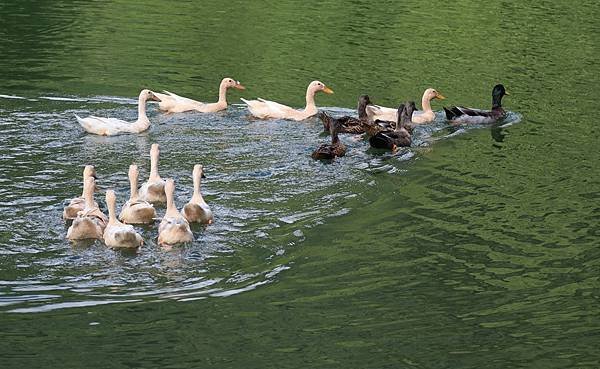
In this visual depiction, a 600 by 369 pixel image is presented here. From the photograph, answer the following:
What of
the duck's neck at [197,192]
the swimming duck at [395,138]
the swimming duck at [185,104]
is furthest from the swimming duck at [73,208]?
the swimming duck at [185,104]

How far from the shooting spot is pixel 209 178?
51.8 ft

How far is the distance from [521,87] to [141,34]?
29.3 feet

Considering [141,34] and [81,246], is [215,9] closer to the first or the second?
[141,34]

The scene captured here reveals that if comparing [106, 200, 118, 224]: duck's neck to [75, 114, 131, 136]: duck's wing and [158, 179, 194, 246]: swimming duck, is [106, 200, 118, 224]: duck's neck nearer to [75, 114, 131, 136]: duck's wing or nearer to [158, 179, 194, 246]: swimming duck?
[158, 179, 194, 246]: swimming duck

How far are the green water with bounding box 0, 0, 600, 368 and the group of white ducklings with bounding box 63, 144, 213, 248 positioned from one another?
18cm

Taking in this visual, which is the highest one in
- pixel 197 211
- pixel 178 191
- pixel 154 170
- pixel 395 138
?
pixel 154 170

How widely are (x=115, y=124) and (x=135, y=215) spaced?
514 centimetres

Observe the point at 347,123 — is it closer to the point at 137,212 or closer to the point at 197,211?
the point at 197,211

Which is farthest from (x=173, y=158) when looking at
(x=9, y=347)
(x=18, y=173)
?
(x=9, y=347)

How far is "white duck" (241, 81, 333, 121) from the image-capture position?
19.7 meters

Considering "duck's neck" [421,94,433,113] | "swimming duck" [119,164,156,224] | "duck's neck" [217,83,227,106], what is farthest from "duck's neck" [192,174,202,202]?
"duck's neck" [421,94,433,113]

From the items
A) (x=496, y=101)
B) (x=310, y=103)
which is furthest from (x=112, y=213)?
(x=496, y=101)

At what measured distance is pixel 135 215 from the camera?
13.5 metres

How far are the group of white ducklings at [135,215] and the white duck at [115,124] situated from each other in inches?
137
